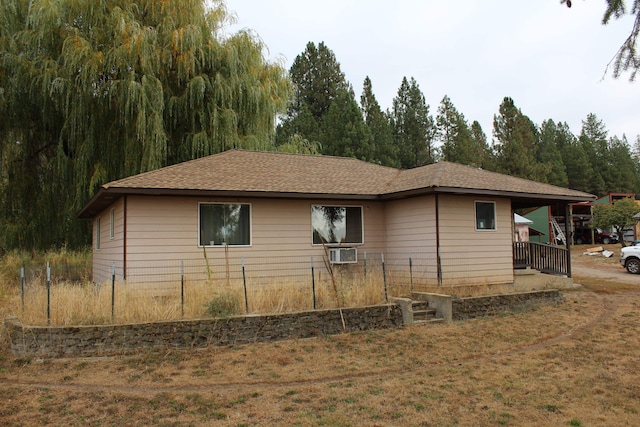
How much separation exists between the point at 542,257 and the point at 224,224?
9001 mm

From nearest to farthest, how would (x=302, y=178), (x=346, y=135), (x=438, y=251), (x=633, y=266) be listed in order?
(x=438, y=251)
(x=302, y=178)
(x=633, y=266)
(x=346, y=135)

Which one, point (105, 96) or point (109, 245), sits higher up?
point (105, 96)

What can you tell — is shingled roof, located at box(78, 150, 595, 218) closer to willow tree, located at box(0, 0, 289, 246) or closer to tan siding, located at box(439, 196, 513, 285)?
tan siding, located at box(439, 196, 513, 285)

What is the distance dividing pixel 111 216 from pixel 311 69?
32.4 metres

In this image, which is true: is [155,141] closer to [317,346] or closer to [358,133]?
[317,346]

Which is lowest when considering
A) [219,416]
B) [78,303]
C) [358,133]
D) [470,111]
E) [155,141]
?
[219,416]

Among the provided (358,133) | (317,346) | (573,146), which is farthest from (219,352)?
(573,146)

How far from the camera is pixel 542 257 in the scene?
14523 millimetres

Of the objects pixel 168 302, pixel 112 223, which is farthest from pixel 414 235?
pixel 112 223

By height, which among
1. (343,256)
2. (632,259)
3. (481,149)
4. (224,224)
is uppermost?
(481,149)

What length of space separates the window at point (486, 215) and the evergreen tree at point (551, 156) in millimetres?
32234

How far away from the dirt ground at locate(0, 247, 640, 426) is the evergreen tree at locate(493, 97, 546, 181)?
34.8 metres

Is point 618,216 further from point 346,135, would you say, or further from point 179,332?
point 179,332

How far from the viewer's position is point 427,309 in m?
10.1
